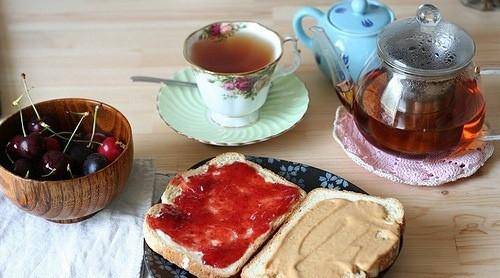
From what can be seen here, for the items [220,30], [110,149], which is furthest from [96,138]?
[220,30]

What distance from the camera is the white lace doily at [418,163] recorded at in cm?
102

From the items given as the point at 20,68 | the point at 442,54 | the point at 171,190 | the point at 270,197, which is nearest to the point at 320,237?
the point at 270,197

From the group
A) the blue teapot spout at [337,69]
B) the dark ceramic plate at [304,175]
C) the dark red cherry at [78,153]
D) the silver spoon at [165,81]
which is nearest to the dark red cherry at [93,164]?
the dark red cherry at [78,153]

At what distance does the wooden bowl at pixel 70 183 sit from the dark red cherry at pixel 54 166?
3 cm

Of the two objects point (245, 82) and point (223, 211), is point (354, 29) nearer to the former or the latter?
point (245, 82)

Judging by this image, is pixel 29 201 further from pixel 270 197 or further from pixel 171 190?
pixel 270 197

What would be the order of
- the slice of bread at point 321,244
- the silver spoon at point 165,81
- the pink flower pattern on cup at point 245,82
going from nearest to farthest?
the slice of bread at point 321,244 → the pink flower pattern on cup at point 245,82 → the silver spoon at point 165,81

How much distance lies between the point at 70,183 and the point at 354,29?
20.5 inches

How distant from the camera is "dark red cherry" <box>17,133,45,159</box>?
92 cm

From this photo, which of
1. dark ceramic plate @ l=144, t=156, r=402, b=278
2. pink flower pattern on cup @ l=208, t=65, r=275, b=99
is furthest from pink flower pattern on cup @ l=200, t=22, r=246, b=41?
dark ceramic plate @ l=144, t=156, r=402, b=278

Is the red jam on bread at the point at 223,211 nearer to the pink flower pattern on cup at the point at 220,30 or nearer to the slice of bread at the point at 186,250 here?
the slice of bread at the point at 186,250

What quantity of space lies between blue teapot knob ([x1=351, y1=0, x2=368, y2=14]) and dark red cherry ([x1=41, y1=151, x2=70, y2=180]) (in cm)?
53

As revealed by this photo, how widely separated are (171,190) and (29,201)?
0.18 metres

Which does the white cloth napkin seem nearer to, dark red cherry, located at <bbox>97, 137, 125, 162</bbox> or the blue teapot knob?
dark red cherry, located at <bbox>97, 137, 125, 162</bbox>
